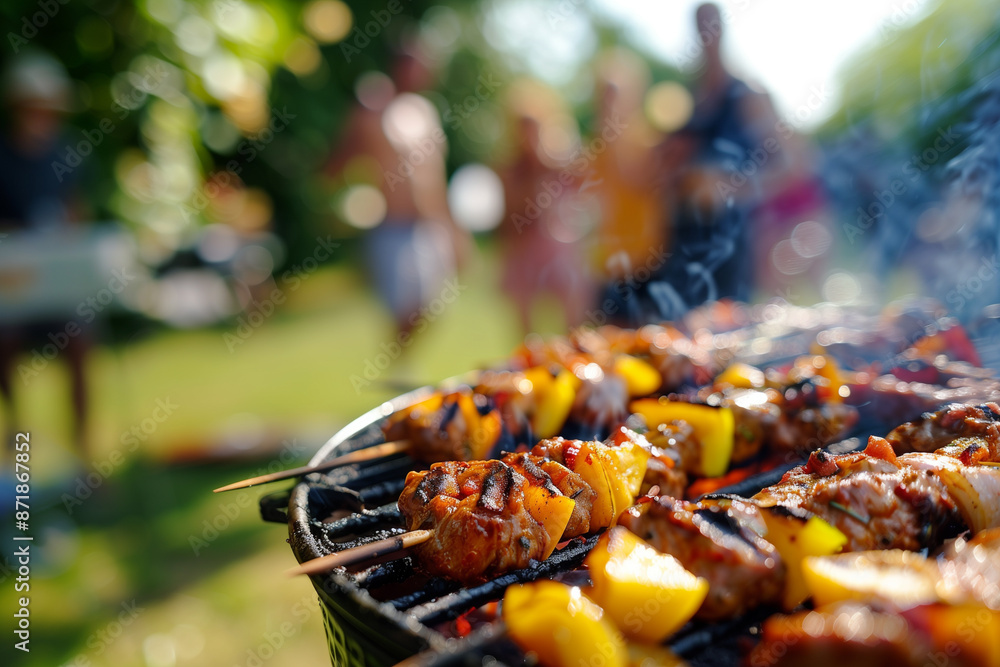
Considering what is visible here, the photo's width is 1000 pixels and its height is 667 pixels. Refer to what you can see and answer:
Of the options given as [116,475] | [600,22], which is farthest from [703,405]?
[600,22]

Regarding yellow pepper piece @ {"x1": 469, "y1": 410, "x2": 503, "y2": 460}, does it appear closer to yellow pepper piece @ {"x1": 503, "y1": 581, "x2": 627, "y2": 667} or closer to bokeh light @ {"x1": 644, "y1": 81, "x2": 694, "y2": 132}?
yellow pepper piece @ {"x1": 503, "y1": 581, "x2": 627, "y2": 667}

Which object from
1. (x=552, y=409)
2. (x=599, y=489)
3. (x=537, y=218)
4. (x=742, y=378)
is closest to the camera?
(x=599, y=489)

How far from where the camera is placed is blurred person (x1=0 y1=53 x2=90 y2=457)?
263 inches

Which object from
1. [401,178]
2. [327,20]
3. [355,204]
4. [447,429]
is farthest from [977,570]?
[355,204]

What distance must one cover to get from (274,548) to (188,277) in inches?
470

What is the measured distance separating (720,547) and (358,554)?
0.89 meters

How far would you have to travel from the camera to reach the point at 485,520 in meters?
1.67

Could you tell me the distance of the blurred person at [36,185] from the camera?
21.9 ft

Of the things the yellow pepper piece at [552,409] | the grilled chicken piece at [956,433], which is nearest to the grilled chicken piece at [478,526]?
the yellow pepper piece at [552,409]

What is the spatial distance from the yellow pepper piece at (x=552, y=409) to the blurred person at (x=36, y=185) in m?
6.21

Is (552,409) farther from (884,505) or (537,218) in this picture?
(537,218)

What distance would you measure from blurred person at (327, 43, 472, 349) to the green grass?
23.7 inches

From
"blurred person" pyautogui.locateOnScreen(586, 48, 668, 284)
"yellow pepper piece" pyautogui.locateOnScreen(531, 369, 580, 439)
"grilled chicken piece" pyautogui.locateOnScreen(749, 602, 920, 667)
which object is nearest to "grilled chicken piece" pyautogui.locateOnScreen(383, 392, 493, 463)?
"yellow pepper piece" pyautogui.locateOnScreen(531, 369, 580, 439)

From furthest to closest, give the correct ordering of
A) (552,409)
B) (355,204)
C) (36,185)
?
(355,204), (36,185), (552,409)
